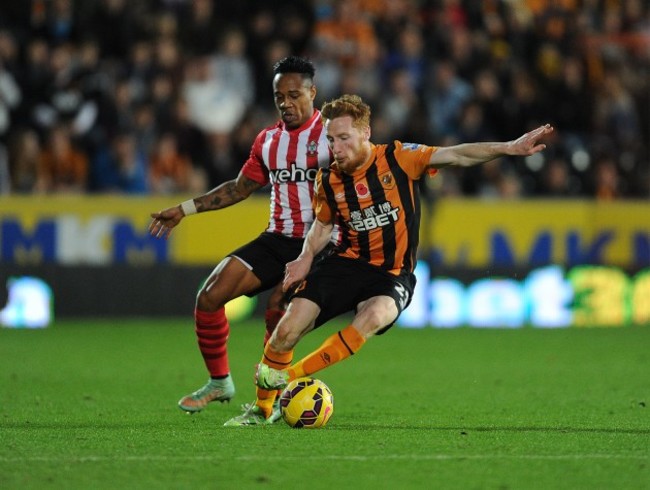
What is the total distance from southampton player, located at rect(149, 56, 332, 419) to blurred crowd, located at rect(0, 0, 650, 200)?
23.5ft

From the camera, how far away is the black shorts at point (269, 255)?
8273mm

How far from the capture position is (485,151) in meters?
7.52

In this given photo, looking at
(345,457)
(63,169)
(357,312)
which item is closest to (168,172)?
(63,169)

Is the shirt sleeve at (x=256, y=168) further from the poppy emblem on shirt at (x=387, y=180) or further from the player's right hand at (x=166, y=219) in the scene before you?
the poppy emblem on shirt at (x=387, y=180)

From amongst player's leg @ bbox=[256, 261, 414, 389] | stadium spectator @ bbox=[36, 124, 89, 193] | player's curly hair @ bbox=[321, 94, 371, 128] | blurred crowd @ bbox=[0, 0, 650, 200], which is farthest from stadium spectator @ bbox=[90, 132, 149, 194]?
player's curly hair @ bbox=[321, 94, 371, 128]

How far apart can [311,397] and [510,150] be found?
5.90 ft

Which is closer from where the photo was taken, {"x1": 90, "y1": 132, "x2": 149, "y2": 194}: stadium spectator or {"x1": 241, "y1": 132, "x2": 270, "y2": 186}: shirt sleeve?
{"x1": 241, "y1": 132, "x2": 270, "y2": 186}: shirt sleeve

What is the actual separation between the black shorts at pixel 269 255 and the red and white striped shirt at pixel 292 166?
0.24ft

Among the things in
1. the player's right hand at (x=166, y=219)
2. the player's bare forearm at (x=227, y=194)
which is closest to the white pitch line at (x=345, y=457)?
the player's right hand at (x=166, y=219)

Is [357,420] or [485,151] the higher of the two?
[485,151]

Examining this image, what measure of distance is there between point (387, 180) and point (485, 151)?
692 millimetres

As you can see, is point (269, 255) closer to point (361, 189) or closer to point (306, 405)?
point (361, 189)

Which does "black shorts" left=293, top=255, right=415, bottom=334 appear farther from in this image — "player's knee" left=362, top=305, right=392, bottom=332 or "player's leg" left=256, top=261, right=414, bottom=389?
"player's knee" left=362, top=305, right=392, bottom=332

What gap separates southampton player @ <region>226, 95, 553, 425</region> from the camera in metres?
7.66
